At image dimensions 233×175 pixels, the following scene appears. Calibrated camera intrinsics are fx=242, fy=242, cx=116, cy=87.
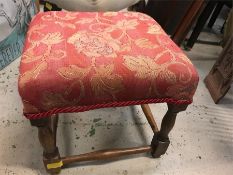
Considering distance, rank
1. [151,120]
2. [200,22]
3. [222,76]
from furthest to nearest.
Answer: [200,22]
[222,76]
[151,120]

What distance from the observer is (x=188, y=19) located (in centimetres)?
120

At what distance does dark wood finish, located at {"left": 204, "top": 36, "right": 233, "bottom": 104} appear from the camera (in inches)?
44.5

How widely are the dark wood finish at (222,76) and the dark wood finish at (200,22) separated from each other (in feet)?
0.95

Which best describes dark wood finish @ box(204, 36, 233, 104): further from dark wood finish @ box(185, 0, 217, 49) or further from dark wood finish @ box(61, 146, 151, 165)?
dark wood finish @ box(61, 146, 151, 165)

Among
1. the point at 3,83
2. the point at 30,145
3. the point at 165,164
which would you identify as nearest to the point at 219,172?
the point at 165,164

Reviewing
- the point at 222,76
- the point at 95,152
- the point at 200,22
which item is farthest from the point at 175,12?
the point at 95,152

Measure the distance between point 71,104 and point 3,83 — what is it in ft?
2.25

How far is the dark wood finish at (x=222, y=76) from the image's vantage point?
3.71 feet

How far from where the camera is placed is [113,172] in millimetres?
832

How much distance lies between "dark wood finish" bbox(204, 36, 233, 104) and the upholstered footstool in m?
0.56

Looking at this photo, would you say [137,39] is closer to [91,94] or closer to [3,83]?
[91,94]

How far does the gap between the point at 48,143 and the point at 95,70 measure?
0.28 meters

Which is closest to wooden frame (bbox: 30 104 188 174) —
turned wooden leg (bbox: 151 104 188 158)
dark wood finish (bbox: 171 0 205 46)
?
turned wooden leg (bbox: 151 104 188 158)

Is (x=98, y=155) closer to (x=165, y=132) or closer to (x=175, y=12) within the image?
(x=165, y=132)
